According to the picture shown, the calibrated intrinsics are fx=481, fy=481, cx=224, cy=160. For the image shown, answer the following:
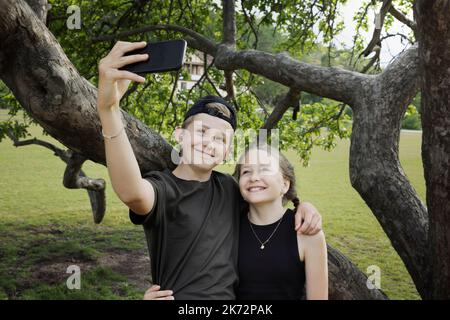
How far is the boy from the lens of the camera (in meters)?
1.66

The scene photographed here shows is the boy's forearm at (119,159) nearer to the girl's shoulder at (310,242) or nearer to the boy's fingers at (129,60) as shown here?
the boy's fingers at (129,60)

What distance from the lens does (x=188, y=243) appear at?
6.19ft

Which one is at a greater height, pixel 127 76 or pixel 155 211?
pixel 127 76

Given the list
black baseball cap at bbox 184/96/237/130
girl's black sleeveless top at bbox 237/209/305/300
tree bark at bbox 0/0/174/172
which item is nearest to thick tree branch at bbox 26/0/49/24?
tree bark at bbox 0/0/174/172

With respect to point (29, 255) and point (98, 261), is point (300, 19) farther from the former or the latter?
point (29, 255)

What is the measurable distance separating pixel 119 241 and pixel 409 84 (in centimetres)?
650

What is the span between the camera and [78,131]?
7.77ft

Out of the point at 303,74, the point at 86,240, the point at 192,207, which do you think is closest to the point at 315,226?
the point at 192,207

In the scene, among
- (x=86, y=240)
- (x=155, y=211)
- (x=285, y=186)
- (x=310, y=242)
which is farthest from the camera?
(x=86, y=240)

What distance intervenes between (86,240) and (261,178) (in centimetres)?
688

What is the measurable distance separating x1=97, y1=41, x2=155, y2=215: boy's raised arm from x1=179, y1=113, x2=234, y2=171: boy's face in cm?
33

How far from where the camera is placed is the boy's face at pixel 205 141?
1977 mm

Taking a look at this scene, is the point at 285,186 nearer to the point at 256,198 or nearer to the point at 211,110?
the point at 256,198
